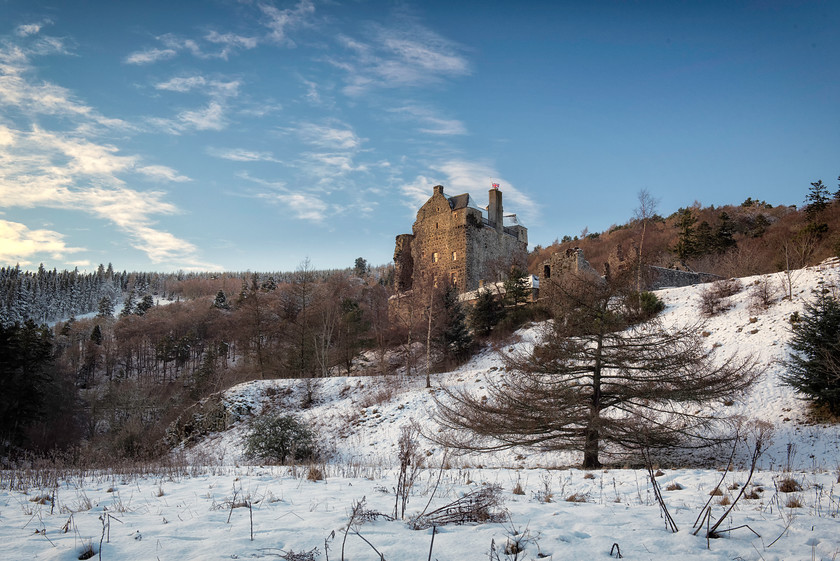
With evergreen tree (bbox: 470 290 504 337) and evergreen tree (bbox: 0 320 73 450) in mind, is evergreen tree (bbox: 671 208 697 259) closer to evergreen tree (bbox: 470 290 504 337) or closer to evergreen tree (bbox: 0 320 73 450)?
evergreen tree (bbox: 470 290 504 337)

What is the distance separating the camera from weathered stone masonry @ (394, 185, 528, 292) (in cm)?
3912

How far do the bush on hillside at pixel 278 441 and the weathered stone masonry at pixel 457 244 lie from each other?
20743mm

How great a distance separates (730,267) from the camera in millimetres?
28125

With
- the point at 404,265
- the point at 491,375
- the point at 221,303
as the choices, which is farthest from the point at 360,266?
the point at 491,375

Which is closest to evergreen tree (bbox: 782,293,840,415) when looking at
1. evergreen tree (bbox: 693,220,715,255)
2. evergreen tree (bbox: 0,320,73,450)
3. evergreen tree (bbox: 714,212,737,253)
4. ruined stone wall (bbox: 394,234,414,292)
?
evergreen tree (bbox: 714,212,737,253)

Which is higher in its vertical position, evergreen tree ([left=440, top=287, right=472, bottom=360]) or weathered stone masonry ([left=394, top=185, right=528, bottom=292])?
weathered stone masonry ([left=394, top=185, right=528, bottom=292])

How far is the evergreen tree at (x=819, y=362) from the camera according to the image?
12.4m

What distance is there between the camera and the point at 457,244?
39594 mm

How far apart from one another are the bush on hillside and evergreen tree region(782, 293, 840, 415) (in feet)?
51.7

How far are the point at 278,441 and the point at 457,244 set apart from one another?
26.6m

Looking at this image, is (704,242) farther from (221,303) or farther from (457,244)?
(221,303)

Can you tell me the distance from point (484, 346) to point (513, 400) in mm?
17794

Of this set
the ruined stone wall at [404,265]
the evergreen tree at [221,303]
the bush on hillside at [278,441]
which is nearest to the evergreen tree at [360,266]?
the evergreen tree at [221,303]

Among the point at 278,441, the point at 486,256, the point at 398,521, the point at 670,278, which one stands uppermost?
the point at 486,256
